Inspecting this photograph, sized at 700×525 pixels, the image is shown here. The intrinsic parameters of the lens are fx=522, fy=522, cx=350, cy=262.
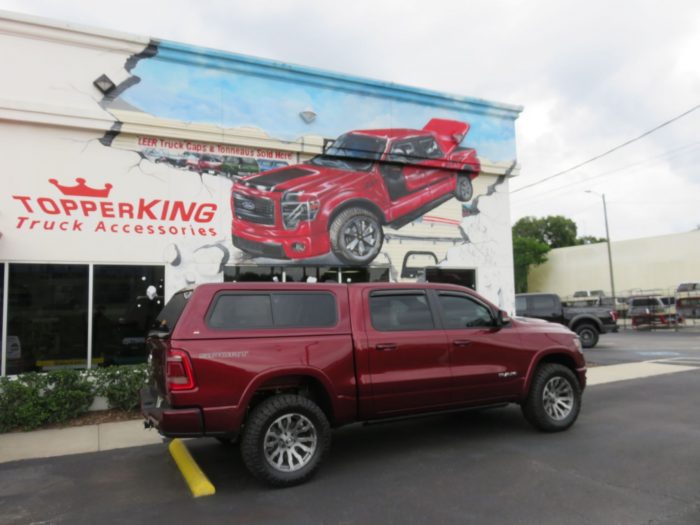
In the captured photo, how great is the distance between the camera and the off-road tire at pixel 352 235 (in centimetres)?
1088

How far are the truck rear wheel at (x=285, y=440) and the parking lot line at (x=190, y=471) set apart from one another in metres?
0.47

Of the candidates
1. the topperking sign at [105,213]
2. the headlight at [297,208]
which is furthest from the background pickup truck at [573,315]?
the topperking sign at [105,213]

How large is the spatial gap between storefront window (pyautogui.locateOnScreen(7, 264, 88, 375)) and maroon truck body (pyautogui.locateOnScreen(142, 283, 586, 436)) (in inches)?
148

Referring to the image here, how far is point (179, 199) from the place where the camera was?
31.3ft

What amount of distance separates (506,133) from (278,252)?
22.4 feet

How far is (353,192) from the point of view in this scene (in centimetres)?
1116

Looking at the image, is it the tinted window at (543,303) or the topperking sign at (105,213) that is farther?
the tinted window at (543,303)

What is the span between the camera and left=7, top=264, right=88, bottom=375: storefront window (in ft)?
26.8

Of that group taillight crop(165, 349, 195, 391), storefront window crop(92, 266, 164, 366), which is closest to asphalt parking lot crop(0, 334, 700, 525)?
taillight crop(165, 349, 195, 391)

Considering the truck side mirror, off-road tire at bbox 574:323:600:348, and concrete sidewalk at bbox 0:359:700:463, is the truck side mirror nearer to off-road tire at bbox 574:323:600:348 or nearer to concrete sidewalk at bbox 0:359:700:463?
Answer: concrete sidewalk at bbox 0:359:700:463

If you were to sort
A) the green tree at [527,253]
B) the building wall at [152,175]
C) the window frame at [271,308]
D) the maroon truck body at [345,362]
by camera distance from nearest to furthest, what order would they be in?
the maroon truck body at [345,362] < the window frame at [271,308] < the building wall at [152,175] < the green tree at [527,253]

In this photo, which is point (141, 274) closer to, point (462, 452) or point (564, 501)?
point (462, 452)

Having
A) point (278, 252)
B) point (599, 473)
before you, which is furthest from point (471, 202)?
point (599, 473)

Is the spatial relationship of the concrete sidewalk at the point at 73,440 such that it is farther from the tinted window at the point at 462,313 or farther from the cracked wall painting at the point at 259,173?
the tinted window at the point at 462,313
